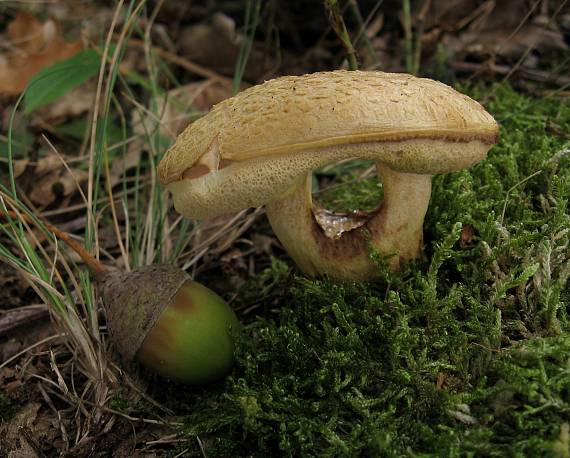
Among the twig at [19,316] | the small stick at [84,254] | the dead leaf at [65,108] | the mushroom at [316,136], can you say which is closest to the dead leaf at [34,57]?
the dead leaf at [65,108]

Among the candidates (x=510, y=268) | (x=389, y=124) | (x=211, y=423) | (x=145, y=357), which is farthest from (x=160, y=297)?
(x=510, y=268)

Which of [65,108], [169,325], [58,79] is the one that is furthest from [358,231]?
[65,108]

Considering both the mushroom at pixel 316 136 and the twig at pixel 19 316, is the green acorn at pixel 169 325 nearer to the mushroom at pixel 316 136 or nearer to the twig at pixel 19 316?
the mushroom at pixel 316 136

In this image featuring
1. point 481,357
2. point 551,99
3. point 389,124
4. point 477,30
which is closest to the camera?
point 389,124

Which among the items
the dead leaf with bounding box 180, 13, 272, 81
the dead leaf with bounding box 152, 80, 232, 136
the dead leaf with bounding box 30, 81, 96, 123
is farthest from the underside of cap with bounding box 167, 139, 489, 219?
the dead leaf with bounding box 180, 13, 272, 81

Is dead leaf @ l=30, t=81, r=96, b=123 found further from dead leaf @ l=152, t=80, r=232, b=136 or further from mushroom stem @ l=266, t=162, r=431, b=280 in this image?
mushroom stem @ l=266, t=162, r=431, b=280

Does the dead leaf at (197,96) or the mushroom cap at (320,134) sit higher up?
the mushroom cap at (320,134)

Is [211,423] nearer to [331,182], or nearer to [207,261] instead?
[207,261]
